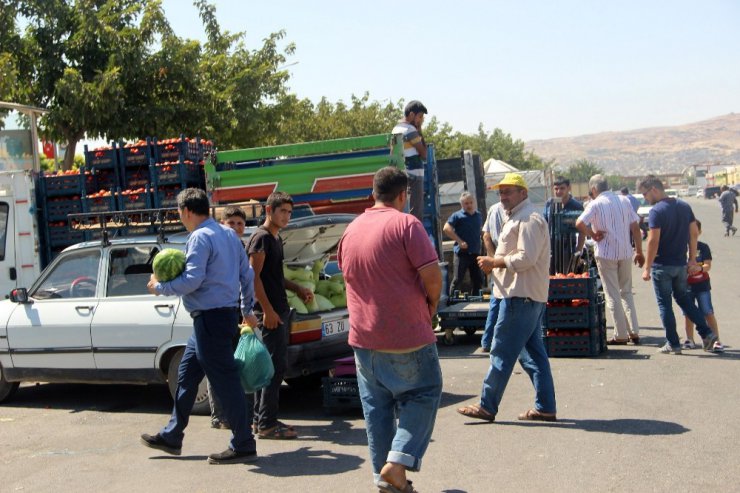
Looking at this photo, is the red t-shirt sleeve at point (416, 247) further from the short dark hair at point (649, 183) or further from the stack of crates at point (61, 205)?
the stack of crates at point (61, 205)

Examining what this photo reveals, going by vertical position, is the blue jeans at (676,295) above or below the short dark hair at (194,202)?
below

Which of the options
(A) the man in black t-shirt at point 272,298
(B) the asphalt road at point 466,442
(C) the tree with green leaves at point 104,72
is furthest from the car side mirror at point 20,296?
(C) the tree with green leaves at point 104,72

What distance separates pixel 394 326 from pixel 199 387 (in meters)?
3.57

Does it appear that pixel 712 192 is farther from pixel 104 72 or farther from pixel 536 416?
pixel 536 416

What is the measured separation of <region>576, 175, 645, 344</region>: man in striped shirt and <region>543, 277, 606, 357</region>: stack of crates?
74cm

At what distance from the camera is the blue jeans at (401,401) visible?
17.3 feet

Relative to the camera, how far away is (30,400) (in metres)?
9.84

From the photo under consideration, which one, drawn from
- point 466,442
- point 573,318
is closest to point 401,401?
point 466,442

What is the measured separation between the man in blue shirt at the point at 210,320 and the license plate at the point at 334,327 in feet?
4.99

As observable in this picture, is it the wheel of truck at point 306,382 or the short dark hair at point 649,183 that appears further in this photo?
the short dark hair at point 649,183

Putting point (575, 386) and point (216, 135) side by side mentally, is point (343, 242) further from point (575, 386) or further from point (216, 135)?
point (216, 135)

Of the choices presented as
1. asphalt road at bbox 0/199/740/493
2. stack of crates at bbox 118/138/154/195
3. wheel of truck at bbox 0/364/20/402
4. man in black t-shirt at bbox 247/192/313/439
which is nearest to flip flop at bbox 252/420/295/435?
man in black t-shirt at bbox 247/192/313/439

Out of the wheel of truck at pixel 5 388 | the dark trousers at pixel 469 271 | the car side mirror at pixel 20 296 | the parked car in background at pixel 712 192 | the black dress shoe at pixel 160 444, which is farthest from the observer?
the parked car in background at pixel 712 192

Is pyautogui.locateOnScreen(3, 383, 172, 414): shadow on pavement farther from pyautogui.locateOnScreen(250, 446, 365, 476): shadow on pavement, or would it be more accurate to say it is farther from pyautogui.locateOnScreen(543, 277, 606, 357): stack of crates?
pyautogui.locateOnScreen(543, 277, 606, 357): stack of crates
